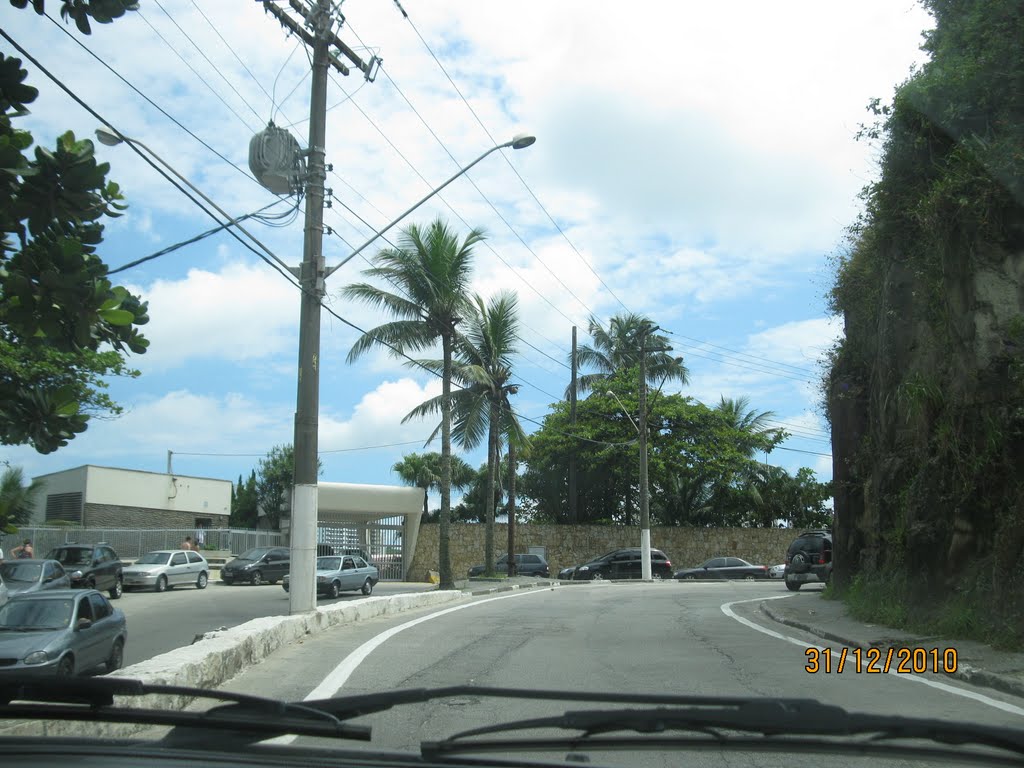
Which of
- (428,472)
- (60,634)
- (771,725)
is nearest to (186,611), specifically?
(60,634)

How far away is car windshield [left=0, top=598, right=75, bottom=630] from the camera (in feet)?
38.0

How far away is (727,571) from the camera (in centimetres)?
4022

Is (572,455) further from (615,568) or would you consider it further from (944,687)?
(944,687)

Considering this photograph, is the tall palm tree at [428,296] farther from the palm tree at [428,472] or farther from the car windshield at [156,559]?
the palm tree at [428,472]

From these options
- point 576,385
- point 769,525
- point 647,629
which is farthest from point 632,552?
point 647,629

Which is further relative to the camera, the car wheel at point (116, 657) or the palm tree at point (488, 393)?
the palm tree at point (488, 393)

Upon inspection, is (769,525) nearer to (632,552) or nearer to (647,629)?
(632,552)

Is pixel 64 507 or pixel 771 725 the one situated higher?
pixel 64 507

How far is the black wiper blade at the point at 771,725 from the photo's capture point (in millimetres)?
2555

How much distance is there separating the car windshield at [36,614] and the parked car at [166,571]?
59.9 ft

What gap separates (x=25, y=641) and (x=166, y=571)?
1989 cm

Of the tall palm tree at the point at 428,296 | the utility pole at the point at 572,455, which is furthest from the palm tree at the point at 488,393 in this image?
the utility pole at the point at 572,455

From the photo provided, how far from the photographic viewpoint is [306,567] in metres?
13.8

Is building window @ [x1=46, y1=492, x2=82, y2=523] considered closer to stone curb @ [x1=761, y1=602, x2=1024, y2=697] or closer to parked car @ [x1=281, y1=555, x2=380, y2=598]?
parked car @ [x1=281, y1=555, x2=380, y2=598]
